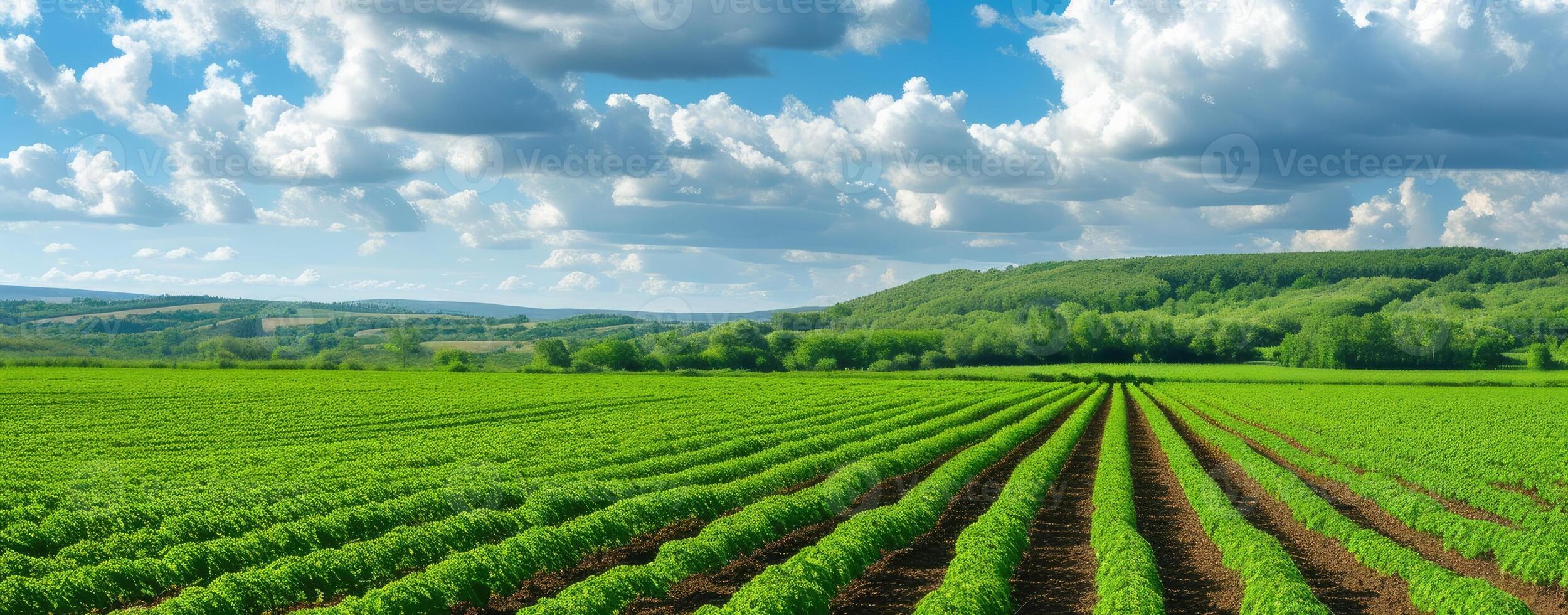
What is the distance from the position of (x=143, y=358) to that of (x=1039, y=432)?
97.4 meters

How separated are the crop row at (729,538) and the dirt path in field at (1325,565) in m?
9.33

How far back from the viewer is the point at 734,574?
1655cm

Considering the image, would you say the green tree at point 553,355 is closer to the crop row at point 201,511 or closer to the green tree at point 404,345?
the green tree at point 404,345

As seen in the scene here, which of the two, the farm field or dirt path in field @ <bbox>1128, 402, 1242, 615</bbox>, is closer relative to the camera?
the farm field

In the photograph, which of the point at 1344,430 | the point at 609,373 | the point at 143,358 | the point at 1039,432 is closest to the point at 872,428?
the point at 1039,432

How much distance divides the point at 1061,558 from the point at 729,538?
6452mm

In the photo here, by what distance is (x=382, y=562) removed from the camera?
49.6 ft

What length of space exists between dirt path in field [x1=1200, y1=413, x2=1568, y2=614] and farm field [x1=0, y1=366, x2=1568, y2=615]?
8cm

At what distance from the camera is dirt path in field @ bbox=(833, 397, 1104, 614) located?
14812 mm

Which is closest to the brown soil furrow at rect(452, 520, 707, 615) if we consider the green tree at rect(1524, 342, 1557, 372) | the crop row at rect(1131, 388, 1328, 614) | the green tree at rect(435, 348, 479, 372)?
the crop row at rect(1131, 388, 1328, 614)

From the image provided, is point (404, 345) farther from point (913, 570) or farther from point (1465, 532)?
point (1465, 532)

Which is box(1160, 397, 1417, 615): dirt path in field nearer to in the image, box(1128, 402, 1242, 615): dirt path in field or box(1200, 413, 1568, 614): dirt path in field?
box(1128, 402, 1242, 615): dirt path in field

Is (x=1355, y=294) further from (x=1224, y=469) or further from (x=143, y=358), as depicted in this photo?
(x=143, y=358)

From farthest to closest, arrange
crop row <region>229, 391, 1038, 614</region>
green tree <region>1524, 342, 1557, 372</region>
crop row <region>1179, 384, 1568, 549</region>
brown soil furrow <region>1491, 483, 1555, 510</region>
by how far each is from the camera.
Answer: green tree <region>1524, 342, 1557, 372</region> → brown soil furrow <region>1491, 483, 1555, 510</region> → crop row <region>1179, 384, 1568, 549</region> → crop row <region>229, 391, 1038, 614</region>
